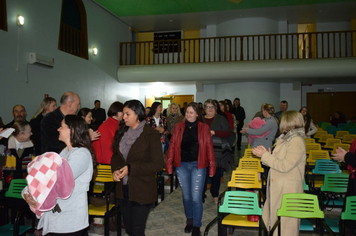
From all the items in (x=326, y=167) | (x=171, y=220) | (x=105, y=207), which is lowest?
(x=171, y=220)

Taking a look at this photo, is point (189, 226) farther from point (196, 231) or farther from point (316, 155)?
point (316, 155)

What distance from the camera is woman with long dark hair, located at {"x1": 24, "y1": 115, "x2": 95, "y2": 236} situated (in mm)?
1910

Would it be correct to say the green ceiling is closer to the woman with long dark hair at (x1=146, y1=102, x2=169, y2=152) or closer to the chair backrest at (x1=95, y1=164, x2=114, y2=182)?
the woman with long dark hair at (x1=146, y1=102, x2=169, y2=152)

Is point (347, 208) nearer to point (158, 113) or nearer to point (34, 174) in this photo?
point (34, 174)

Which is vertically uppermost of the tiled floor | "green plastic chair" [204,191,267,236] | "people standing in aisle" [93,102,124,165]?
"people standing in aisle" [93,102,124,165]

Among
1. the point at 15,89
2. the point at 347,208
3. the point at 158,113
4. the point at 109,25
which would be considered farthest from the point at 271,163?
the point at 109,25

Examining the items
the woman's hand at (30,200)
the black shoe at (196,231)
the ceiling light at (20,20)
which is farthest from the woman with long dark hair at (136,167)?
the ceiling light at (20,20)

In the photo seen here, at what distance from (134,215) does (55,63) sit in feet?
23.8

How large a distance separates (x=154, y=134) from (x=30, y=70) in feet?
20.6

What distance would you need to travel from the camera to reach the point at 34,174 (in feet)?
5.41

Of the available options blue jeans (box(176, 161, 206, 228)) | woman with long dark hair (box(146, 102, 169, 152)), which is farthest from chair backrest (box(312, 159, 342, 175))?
woman with long dark hair (box(146, 102, 169, 152))

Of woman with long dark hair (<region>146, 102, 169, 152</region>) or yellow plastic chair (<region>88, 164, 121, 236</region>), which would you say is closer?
yellow plastic chair (<region>88, 164, 121, 236</region>)

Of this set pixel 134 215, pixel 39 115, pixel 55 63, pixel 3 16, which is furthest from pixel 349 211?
pixel 55 63

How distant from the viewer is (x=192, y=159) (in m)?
3.42
